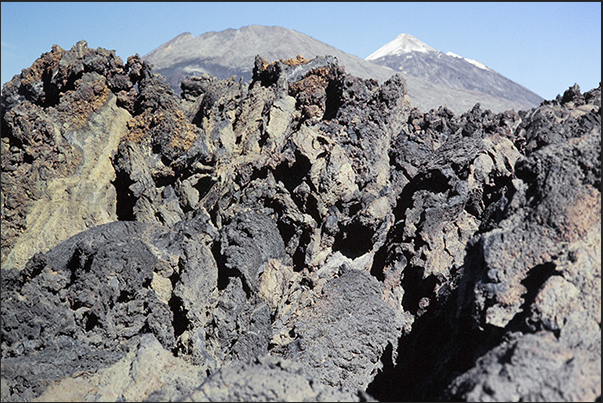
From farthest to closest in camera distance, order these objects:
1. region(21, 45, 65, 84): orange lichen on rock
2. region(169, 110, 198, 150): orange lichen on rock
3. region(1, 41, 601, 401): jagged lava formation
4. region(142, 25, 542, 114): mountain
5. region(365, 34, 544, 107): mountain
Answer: region(365, 34, 544, 107): mountain → region(142, 25, 542, 114): mountain → region(21, 45, 65, 84): orange lichen on rock → region(169, 110, 198, 150): orange lichen on rock → region(1, 41, 601, 401): jagged lava formation

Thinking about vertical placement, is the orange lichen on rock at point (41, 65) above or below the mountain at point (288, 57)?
below

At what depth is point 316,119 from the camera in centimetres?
745

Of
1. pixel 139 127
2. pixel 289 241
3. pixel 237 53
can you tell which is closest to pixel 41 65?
pixel 139 127

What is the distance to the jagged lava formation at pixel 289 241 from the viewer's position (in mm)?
3891

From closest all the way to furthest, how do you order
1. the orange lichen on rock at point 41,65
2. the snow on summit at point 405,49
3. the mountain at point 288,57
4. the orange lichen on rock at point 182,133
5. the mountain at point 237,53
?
the orange lichen on rock at point 182,133, the orange lichen on rock at point 41,65, the mountain at point 288,57, the mountain at point 237,53, the snow on summit at point 405,49

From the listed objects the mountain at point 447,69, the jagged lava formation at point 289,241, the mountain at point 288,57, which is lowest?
the jagged lava formation at point 289,241

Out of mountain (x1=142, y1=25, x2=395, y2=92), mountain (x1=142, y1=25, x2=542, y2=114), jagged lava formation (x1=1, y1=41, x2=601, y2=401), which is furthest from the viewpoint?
mountain (x1=142, y1=25, x2=395, y2=92)

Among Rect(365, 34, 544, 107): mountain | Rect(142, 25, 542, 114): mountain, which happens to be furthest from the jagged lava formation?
Rect(365, 34, 544, 107): mountain

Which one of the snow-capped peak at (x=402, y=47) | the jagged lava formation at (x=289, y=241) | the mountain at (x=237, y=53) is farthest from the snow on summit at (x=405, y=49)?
the jagged lava formation at (x=289, y=241)

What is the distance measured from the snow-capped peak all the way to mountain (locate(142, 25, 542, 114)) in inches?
44.2

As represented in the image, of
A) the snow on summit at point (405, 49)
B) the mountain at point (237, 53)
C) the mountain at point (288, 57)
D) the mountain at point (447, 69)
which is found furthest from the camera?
the snow on summit at point (405, 49)

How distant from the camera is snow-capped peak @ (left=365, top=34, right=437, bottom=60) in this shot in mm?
38719

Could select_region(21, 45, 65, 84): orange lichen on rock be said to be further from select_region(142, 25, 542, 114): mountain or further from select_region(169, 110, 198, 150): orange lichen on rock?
select_region(142, 25, 542, 114): mountain

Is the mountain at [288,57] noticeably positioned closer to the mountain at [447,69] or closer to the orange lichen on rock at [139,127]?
the mountain at [447,69]
